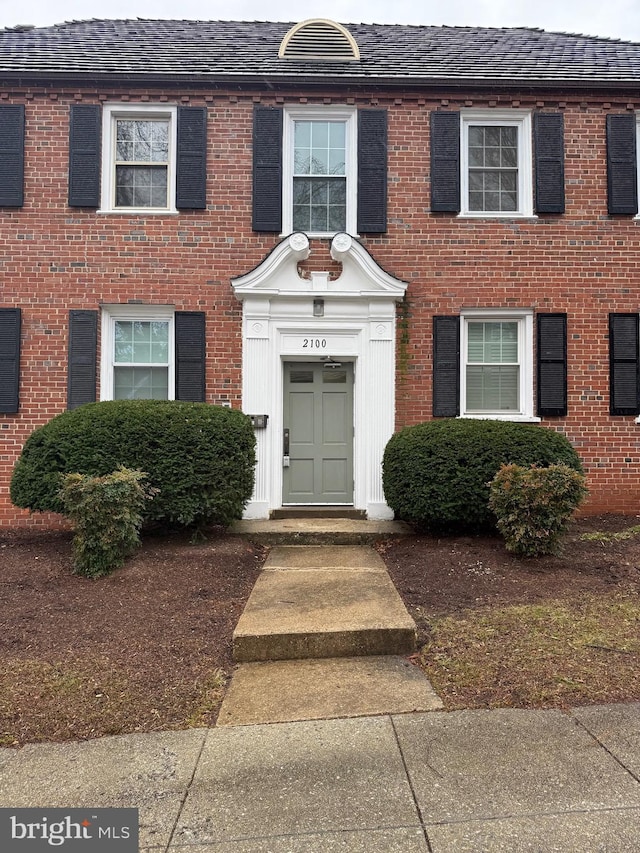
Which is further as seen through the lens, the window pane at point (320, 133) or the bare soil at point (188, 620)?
the window pane at point (320, 133)

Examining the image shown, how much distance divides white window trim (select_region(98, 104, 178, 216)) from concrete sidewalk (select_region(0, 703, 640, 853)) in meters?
7.08

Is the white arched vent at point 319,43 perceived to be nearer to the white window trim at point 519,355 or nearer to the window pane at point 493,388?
the white window trim at point 519,355

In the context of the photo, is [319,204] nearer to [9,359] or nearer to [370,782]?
[9,359]

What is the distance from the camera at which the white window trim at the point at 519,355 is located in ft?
26.7

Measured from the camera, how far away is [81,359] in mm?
7863

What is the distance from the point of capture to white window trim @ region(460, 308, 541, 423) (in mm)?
8141

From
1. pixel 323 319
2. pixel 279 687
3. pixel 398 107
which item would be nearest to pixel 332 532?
pixel 323 319

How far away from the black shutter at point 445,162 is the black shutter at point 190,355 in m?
3.76

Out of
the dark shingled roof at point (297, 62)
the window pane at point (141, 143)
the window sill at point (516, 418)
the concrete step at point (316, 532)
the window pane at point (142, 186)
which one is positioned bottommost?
the concrete step at point (316, 532)

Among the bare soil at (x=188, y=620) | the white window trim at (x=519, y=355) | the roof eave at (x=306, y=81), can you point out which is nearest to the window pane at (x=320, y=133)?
the roof eave at (x=306, y=81)

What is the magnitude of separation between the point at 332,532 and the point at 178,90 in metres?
6.51

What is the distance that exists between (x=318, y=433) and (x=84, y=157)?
5.06 meters

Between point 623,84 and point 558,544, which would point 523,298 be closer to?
point 623,84

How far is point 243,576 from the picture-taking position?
18.3ft
